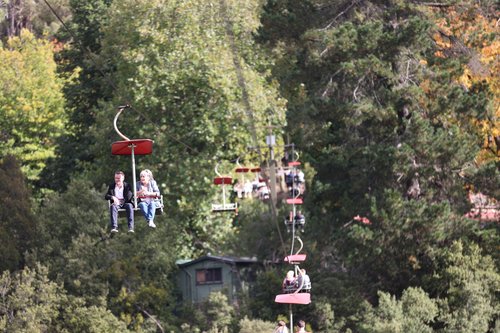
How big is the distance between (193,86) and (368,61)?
14411 mm

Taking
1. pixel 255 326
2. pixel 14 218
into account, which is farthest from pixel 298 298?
pixel 14 218

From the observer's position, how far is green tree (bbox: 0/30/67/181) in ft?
247

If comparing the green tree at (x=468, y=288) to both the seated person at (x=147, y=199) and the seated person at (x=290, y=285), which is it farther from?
the seated person at (x=147, y=199)

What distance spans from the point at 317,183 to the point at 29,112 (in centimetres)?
2999

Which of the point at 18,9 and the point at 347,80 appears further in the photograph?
the point at 18,9

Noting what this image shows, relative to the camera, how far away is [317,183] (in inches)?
1971

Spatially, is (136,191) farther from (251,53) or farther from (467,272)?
(251,53)

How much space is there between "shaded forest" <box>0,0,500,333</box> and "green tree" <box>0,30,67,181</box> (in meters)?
14.5

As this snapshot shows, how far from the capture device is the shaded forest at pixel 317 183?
48094mm

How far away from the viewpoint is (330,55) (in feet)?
→ 160

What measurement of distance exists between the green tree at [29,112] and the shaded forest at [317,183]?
14.5m

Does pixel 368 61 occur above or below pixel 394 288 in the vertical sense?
above

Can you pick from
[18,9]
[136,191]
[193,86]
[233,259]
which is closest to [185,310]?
[233,259]

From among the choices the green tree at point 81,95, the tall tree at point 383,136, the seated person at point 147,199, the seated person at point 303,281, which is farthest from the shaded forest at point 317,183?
the seated person at point 147,199
